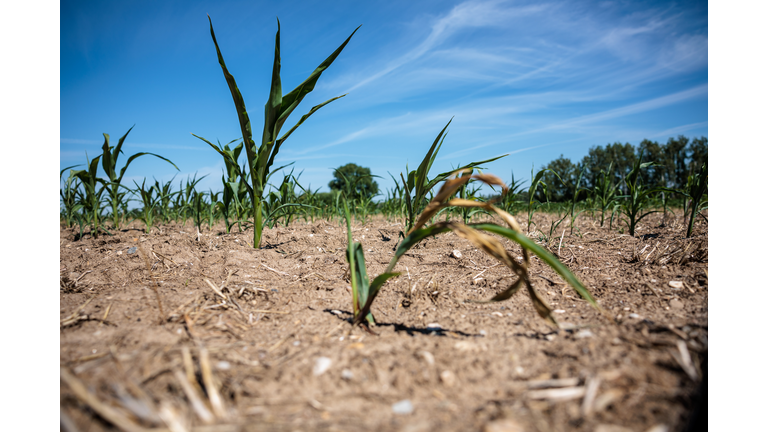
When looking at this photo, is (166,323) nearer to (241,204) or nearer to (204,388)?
(204,388)

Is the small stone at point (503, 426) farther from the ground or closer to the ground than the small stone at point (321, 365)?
closer to the ground

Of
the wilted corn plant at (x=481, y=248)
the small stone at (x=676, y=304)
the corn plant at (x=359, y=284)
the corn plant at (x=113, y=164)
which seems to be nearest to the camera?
the wilted corn plant at (x=481, y=248)

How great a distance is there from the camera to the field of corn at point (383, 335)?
29.3 inches

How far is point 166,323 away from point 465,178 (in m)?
1.21

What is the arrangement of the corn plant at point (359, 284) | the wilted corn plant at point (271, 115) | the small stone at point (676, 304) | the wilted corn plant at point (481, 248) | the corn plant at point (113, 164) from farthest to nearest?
the corn plant at point (113, 164), the wilted corn plant at point (271, 115), the small stone at point (676, 304), the corn plant at point (359, 284), the wilted corn plant at point (481, 248)

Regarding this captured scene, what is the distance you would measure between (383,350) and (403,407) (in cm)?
24

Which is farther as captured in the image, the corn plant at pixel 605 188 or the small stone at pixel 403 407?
the corn plant at pixel 605 188

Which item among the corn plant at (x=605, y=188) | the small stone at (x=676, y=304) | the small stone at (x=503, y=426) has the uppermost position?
the corn plant at (x=605, y=188)

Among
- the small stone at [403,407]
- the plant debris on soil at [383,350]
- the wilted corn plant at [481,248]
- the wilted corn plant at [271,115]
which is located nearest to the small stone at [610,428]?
the plant debris on soil at [383,350]

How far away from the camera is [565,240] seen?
276 cm

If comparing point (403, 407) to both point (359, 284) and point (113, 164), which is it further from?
point (113, 164)

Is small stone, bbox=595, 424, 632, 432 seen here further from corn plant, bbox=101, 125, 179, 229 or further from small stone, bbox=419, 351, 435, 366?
corn plant, bbox=101, 125, 179, 229

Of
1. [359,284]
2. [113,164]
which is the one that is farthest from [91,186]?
[359,284]

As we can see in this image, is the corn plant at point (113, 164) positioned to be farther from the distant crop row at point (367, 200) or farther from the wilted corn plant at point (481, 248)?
the wilted corn plant at point (481, 248)
